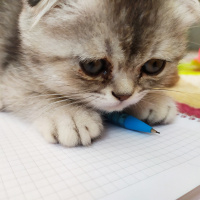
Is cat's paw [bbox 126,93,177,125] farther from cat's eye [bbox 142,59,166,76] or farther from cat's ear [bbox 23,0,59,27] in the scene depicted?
cat's ear [bbox 23,0,59,27]

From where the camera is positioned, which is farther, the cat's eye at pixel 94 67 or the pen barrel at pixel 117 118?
the pen barrel at pixel 117 118

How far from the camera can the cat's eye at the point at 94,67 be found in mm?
702

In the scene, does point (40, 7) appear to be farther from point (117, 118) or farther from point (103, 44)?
point (117, 118)

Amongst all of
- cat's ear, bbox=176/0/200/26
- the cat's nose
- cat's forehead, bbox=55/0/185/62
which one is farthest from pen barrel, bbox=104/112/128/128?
cat's ear, bbox=176/0/200/26

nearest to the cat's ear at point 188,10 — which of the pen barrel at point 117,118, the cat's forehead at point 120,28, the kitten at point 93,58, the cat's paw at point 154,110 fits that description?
the kitten at point 93,58

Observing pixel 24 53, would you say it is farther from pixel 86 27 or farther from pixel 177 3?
pixel 177 3

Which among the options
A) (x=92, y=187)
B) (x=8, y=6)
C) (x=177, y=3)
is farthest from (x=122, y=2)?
(x=8, y=6)

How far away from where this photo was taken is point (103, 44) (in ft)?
2.19

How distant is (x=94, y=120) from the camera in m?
0.77

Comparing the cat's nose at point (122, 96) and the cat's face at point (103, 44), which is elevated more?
the cat's face at point (103, 44)

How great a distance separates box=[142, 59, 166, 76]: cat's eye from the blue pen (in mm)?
166

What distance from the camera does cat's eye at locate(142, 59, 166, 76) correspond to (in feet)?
2.56

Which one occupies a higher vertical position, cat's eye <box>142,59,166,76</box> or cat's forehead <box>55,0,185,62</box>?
cat's forehead <box>55,0,185,62</box>

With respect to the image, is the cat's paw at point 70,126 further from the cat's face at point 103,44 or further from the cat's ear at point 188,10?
the cat's ear at point 188,10
